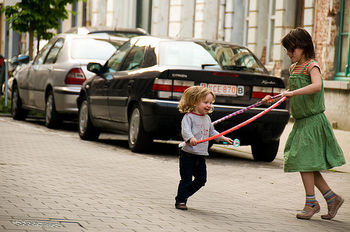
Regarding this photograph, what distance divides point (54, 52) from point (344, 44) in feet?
20.9

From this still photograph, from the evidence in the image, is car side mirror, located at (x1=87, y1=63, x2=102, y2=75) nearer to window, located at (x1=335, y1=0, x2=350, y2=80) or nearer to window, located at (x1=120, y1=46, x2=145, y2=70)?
window, located at (x1=120, y1=46, x2=145, y2=70)

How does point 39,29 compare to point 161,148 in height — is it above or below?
above

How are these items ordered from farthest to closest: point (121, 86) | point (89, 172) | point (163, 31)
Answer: point (163, 31) → point (121, 86) → point (89, 172)

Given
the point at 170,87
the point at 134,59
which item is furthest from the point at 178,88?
the point at 134,59

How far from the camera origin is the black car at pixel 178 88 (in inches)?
427

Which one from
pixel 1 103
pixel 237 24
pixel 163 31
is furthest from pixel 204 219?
pixel 163 31

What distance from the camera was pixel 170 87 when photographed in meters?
10.8

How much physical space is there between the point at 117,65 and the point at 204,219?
616cm

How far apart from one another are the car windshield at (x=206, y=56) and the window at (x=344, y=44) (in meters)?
6.90

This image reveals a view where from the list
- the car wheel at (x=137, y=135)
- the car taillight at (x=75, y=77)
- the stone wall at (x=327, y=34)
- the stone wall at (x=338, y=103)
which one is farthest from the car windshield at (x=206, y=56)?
the stone wall at (x=327, y=34)

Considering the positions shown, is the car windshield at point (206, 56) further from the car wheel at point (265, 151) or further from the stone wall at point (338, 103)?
the stone wall at point (338, 103)

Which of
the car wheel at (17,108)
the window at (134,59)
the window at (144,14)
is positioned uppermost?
the window at (144,14)

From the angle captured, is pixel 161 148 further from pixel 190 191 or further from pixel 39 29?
pixel 39 29

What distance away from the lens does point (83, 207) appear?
6844 millimetres
